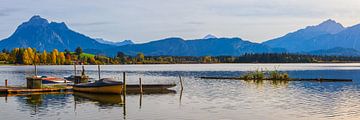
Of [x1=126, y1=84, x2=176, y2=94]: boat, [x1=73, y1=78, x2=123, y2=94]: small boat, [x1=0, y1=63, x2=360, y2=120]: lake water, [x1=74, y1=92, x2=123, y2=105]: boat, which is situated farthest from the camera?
[x1=126, y1=84, x2=176, y2=94]: boat

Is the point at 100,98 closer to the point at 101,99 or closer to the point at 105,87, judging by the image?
the point at 101,99

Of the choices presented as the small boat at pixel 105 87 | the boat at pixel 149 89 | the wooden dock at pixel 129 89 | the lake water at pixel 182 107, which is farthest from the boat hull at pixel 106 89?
the boat at pixel 149 89

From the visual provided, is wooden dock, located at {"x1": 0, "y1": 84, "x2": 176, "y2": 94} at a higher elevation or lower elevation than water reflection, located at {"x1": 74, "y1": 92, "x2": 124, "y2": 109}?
higher

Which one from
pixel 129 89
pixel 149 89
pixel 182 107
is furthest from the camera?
pixel 149 89

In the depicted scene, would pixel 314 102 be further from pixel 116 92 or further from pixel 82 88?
pixel 82 88

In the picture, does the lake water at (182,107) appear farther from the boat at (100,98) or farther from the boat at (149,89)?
the boat at (149,89)

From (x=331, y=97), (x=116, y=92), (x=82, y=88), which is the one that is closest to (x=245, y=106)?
(x=331, y=97)

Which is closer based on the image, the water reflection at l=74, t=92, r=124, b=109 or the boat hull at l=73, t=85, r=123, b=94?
the water reflection at l=74, t=92, r=124, b=109

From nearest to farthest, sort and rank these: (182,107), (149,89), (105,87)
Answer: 1. (182,107)
2. (105,87)
3. (149,89)

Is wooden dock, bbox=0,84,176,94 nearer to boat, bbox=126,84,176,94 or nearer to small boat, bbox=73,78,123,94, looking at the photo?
boat, bbox=126,84,176,94

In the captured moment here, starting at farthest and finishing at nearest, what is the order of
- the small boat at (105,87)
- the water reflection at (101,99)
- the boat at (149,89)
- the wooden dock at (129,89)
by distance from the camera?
the boat at (149,89) < the wooden dock at (129,89) < the small boat at (105,87) < the water reflection at (101,99)

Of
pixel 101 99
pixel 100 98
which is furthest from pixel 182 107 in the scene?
pixel 100 98

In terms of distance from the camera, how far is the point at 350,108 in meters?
44.1

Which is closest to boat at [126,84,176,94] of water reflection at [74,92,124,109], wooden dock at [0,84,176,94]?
wooden dock at [0,84,176,94]
